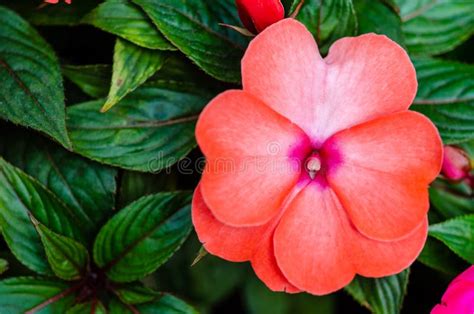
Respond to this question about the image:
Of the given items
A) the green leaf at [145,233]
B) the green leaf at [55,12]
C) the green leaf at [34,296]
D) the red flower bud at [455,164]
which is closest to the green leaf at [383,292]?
the red flower bud at [455,164]

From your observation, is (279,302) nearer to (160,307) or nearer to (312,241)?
(160,307)

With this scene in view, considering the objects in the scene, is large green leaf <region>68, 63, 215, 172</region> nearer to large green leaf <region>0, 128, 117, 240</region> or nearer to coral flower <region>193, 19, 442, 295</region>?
large green leaf <region>0, 128, 117, 240</region>

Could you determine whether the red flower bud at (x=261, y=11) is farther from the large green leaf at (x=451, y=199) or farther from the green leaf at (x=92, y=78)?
the large green leaf at (x=451, y=199)

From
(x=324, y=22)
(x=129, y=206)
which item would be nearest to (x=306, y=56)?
(x=324, y=22)

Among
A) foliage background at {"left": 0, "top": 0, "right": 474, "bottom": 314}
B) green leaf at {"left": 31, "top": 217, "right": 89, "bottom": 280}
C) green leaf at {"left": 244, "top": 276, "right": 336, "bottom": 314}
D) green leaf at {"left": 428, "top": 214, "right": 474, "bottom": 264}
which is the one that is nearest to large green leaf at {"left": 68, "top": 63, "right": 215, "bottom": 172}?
foliage background at {"left": 0, "top": 0, "right": 474, "bottom": 314}

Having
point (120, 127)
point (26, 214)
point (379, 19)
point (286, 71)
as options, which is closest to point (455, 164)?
point (379, 19)

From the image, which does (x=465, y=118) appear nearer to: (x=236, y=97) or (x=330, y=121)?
(x=330, y=121)
